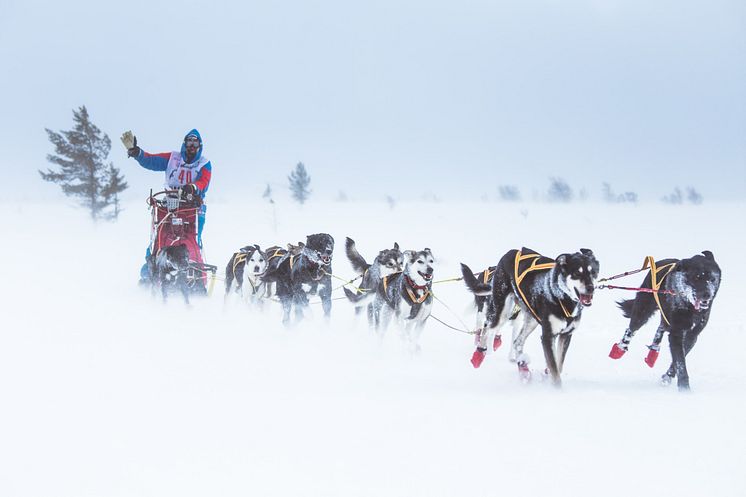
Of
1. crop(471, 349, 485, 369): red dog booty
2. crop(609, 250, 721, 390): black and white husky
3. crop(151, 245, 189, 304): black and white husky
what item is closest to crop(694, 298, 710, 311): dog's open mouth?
crop(609, 250, 721, 390): black and white husky

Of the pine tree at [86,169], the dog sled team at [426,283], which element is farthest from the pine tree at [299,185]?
the dog sled team at [426,283]

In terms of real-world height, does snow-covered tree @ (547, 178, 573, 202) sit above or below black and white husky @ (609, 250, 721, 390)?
above

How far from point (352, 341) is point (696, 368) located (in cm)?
338

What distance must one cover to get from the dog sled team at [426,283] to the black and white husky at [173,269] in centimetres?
1

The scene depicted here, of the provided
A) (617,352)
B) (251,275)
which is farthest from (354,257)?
(617,352)

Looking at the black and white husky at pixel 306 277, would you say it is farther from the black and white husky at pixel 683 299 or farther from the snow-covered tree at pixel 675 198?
the snow-covered tree at pixel 675 198

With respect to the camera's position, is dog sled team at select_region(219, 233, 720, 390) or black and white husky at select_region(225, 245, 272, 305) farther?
black and white husky at select_region(225, 245, 272, 305)

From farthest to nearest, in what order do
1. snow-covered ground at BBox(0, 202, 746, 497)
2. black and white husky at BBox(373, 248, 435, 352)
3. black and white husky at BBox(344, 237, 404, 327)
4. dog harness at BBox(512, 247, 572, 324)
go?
black and white husky at BBox(344, 237, 404, 327) → black and white husky at BBox(373, 248, 435, 352) → dog harness at BBox(512, 247, 572, 324) → snow-covered ground at BBox(0, 202, 746, 497)

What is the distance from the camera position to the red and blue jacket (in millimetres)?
8742

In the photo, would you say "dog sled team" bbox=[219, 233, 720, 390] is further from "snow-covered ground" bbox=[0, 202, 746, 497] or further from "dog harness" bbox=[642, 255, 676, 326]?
"snow-covered ground" bbox=[0, 202, 746, 497]

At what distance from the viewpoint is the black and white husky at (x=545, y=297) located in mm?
4117

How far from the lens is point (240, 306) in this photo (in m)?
8.22

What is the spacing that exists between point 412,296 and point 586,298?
6.86ft

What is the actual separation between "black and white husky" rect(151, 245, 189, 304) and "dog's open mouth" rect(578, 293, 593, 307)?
5.46 metres
